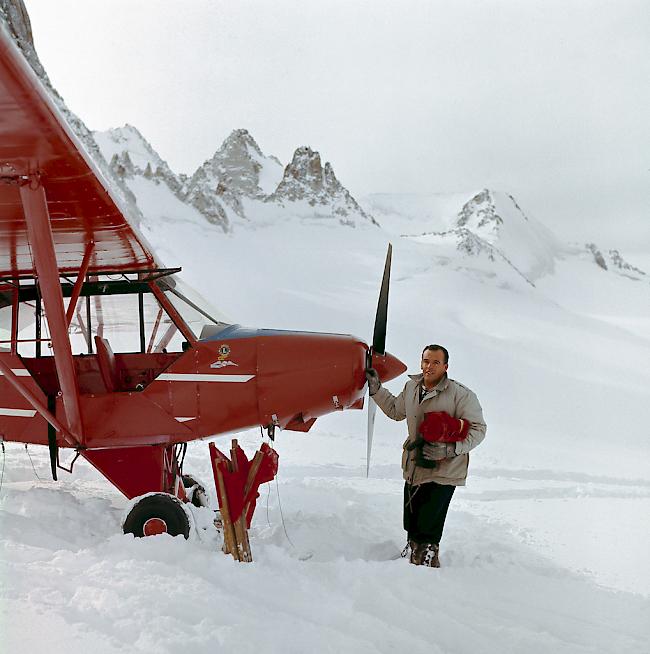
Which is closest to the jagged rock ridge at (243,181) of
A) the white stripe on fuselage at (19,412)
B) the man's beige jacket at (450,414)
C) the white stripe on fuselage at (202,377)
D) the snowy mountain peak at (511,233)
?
the snowy mountain peak at (511,233)

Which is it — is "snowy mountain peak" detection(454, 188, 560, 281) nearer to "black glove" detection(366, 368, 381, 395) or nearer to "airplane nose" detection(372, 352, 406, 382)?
"airplane nose" detection(372, 352, 406, 382)

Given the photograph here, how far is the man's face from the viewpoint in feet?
14.2

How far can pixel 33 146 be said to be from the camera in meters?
3.57

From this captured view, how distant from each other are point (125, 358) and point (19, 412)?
935 millimetres

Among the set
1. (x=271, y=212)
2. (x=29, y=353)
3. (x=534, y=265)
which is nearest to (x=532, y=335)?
(x=29, y=353)

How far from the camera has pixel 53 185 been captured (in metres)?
4.15

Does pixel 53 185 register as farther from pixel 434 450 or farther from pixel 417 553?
pixel 417 553

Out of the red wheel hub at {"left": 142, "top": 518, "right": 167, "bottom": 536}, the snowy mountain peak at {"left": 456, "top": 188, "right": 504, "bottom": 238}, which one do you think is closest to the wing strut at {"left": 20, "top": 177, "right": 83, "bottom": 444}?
the red wheel hub at {"left": 142, "top": 518, "right": 167, "bottom": 536}

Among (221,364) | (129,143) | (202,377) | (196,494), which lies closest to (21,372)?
(202,377)

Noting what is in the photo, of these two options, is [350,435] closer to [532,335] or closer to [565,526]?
[565,526]

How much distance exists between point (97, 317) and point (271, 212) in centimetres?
8684

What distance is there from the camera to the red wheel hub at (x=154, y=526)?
442 cm

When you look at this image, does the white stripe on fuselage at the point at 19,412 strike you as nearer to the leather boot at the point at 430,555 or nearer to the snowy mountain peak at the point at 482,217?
the leather boot at the point at 430,555

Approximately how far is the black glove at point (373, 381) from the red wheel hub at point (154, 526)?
67.2 inches
